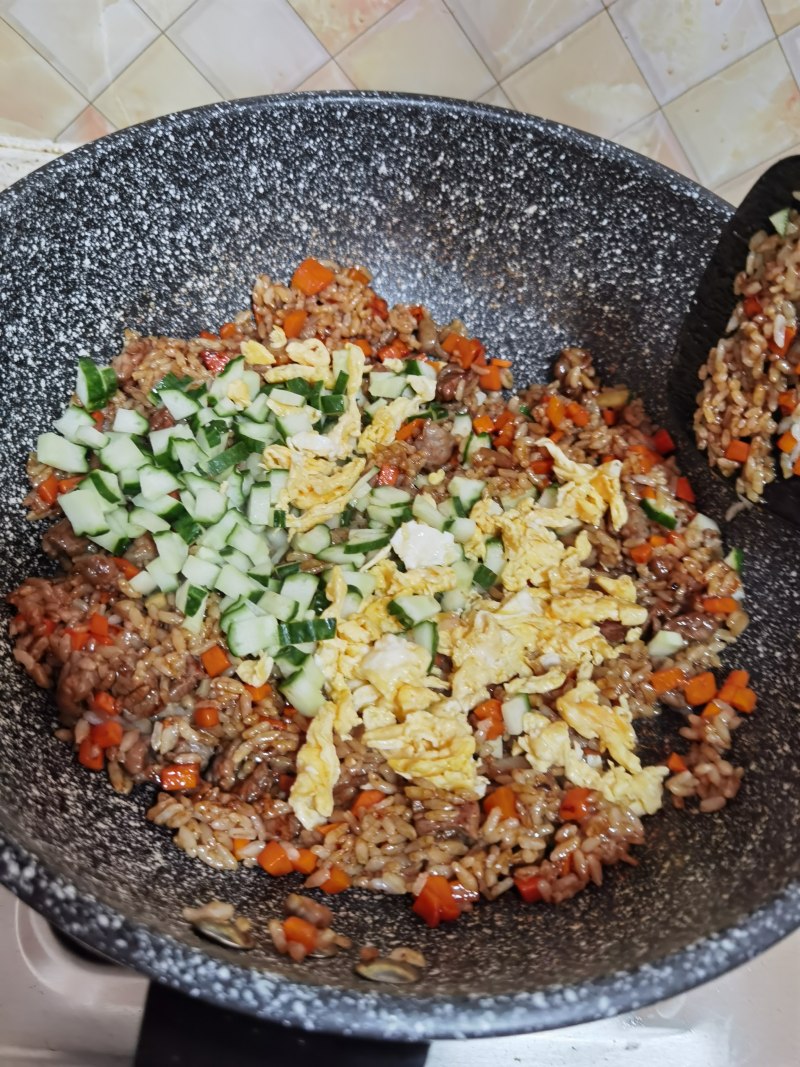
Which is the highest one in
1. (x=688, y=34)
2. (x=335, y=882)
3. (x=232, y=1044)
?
(x=688, y=34)

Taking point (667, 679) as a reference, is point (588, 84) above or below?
above

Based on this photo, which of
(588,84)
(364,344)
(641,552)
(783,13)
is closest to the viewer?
(641,552)

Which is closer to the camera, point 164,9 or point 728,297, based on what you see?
point 728,297

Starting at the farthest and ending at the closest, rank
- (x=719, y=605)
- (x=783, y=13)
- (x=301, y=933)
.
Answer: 1. (x=783, y=13)
2. (x=719, y=605)
3. (x=301, y=933)

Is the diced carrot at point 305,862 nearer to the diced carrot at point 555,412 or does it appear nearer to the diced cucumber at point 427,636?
the diced cucumber at point 427,636

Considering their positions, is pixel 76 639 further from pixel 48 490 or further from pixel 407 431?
pixel 407 431

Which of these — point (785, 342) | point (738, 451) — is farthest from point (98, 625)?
point (785, 342)

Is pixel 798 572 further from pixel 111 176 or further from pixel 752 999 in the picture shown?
pixel 111 176
